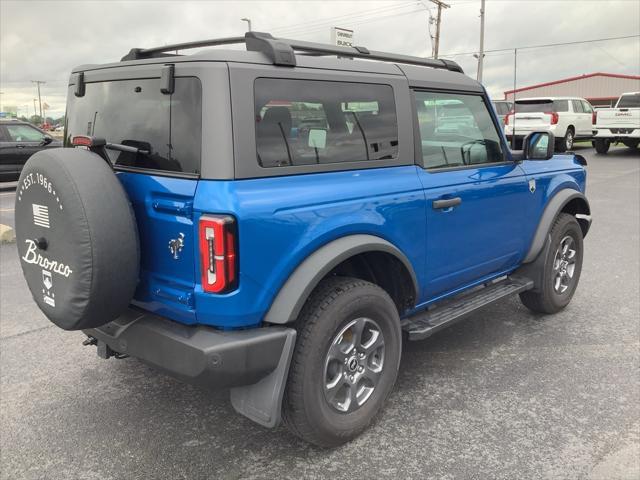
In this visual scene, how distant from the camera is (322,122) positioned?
274cm

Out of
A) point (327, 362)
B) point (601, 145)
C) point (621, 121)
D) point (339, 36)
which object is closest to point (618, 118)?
point (621, 121)

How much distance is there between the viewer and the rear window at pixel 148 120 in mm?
2402

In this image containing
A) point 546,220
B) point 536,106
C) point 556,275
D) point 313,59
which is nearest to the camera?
point 313,59

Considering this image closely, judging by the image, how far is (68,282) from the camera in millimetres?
2396

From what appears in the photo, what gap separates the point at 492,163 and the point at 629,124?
696 inches

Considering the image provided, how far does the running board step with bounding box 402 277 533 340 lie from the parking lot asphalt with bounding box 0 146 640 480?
40 cm

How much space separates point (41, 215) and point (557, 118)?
728 inches

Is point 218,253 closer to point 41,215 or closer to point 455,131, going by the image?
point 41,215

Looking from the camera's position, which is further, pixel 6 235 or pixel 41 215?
pixel 6 235

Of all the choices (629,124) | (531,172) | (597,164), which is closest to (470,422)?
(531,172)

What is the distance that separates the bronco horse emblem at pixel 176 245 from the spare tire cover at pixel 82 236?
148mm

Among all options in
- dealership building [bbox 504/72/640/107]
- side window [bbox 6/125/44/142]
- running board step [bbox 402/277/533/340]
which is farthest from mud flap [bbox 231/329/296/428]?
dealership building [bbox 504/72/640/107]

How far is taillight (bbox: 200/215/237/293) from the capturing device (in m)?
2.23

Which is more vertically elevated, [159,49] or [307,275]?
[159,49]
